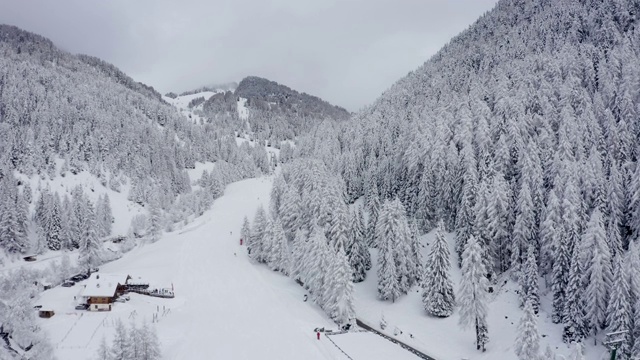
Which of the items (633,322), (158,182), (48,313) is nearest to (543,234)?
(633,322)

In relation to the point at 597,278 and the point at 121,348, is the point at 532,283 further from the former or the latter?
the point at 121,348

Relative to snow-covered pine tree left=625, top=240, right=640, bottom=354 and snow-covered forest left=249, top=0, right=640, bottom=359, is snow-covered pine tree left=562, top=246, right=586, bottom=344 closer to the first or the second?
snow-covered forest left=249, top=0, right=640, bottom=359

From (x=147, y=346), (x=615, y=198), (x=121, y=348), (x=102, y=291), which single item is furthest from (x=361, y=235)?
(x=121, y=348)

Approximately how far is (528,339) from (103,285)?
5878cm

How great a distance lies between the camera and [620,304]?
42.6 m

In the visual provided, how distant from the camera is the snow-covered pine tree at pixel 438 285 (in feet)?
201

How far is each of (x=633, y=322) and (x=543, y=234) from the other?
17.1 m

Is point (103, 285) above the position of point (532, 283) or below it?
above

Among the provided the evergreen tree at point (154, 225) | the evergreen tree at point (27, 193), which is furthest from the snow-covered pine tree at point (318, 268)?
the evergreen tree at point (27, 193)

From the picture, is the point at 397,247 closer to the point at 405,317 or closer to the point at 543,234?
the point at 405,317

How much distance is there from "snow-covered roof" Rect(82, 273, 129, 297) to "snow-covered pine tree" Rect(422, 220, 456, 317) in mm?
47027

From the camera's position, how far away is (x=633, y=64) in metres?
81.4

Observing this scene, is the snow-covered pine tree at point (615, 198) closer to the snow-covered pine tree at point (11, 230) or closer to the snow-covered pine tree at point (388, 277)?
the snow-covered pine tree at point (388, 277)

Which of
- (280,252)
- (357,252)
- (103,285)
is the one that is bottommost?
(357,252)
